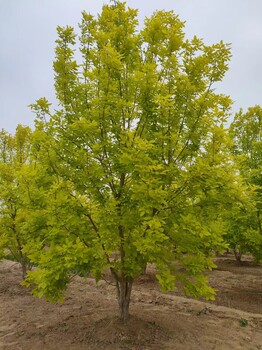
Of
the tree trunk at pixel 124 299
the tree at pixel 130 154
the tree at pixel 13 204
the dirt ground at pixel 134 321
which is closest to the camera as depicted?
the tree at pixel 130 154

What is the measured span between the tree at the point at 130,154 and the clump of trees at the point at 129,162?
2 cm

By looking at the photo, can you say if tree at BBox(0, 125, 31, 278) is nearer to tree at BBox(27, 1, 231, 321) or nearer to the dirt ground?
the dirt ground

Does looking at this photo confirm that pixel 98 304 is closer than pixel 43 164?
No

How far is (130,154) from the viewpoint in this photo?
546 centimetres

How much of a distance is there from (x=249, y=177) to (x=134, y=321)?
603cm

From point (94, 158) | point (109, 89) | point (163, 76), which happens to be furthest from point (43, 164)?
point (163, 76)

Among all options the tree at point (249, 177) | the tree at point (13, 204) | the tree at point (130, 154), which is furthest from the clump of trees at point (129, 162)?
the tree at point (13, 204)

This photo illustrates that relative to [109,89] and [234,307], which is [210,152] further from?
[234,307]

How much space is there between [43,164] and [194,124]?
3124 mm

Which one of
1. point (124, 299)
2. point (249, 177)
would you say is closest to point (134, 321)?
point (124, 299)

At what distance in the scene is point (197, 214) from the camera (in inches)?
236

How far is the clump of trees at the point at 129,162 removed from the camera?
18.1 feet

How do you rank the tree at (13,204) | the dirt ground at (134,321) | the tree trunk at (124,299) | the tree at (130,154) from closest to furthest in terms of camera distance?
the tree at (130,154) < the dirt ground at (134,321) < the tree trunk at (124,299) < the tree at (13,204)

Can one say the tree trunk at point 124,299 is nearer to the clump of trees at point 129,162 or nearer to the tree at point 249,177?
the clump of trees at point 129,162
